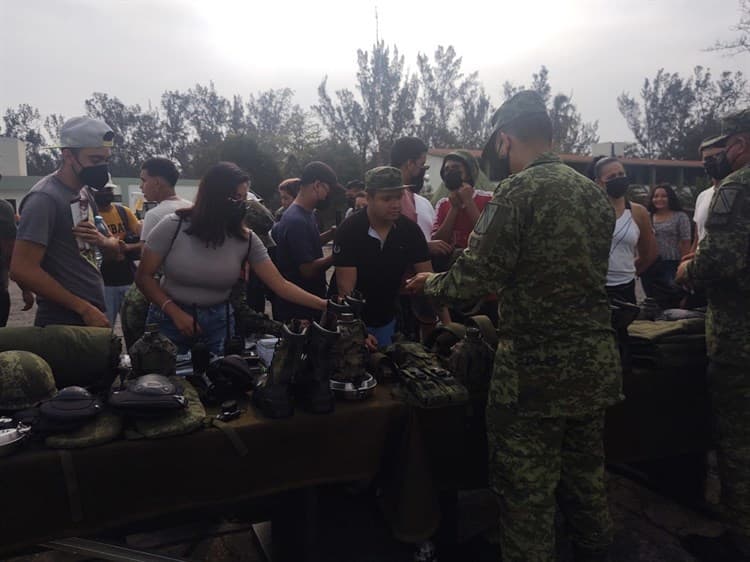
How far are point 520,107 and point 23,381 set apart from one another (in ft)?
6.48

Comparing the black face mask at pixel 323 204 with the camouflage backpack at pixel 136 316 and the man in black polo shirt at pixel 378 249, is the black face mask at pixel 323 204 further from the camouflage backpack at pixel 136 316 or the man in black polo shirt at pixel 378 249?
the camouflage backpack at pixel 136 316

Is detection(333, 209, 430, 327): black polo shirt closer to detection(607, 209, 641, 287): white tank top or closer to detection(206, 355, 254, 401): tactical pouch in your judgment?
detection(206, 355, 254, 401): tactical pouch

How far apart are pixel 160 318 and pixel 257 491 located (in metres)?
1.06

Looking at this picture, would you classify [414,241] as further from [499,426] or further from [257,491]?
[257,491]

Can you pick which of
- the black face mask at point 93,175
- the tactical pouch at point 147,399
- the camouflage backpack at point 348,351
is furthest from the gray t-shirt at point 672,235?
the tactical pouch at point 147,399

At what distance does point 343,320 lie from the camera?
2158 mm

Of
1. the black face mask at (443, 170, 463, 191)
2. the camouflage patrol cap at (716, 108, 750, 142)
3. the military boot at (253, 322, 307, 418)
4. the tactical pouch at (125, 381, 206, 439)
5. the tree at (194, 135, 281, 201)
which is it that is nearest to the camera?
the tactical pouch at (125, 381, 206, 439)

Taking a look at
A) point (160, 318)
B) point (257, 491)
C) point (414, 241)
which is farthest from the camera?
point (414, 241)

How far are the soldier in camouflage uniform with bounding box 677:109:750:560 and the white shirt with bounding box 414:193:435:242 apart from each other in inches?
68.4

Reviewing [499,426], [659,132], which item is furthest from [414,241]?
[659,132]

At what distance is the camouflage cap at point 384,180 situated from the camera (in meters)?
2.99

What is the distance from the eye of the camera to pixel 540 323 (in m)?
2.02

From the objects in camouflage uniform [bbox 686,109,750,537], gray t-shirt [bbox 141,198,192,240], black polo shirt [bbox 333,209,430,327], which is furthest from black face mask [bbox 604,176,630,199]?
gray t-shirt [bbox 141,198,192,240]

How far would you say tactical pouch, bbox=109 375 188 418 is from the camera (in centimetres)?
175
